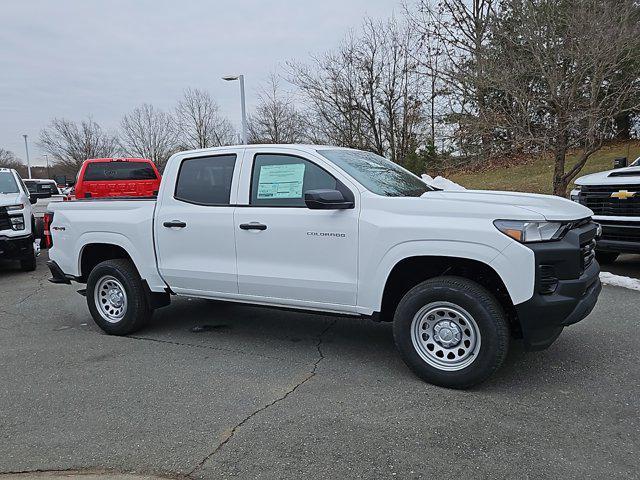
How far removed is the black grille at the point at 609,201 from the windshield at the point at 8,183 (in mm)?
9830

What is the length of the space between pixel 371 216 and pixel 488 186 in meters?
17.3

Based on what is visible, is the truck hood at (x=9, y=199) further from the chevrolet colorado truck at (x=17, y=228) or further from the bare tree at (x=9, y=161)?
the bare tree at (x=9, y=161)

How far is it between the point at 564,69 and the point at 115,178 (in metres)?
10.9

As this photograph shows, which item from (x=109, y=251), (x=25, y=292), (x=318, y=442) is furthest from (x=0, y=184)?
(x=318, y=442)

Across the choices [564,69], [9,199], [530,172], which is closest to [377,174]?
[9,199]

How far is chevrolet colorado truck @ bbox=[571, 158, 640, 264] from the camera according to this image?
679 cm

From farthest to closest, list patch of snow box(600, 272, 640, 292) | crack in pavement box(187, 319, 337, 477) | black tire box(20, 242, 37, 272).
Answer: black tire box(20, 242, 37, 272), patch of snow box(600, 272, 640, 292), crack in pavement box(187, 319, 337, 477)

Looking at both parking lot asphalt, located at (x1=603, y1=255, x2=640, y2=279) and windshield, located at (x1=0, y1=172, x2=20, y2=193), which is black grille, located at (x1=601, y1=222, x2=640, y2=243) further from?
windshield, located at (x1=0, y1=172, x2=20, y2=193)

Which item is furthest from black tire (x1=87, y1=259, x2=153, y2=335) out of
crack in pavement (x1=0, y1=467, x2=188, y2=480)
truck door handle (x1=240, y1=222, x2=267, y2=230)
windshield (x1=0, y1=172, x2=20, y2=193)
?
windshield (x1=0, y1=172, x2=20, y2=193)

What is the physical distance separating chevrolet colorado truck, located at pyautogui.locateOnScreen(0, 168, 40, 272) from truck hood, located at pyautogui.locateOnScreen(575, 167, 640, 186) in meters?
9.13

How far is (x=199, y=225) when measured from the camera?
15.6 ft

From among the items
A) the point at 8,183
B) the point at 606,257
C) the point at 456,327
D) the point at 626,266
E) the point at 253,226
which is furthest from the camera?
the point at 8,183

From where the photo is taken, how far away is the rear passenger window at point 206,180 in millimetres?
4746

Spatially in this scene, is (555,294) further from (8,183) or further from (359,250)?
(8,183)
